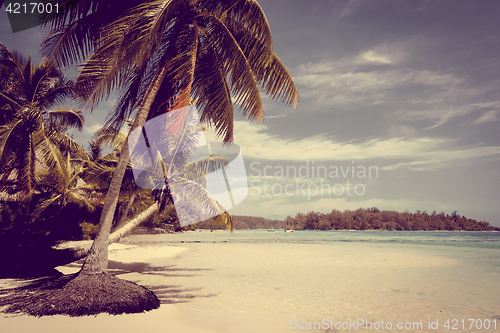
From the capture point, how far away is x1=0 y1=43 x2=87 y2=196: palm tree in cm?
1115

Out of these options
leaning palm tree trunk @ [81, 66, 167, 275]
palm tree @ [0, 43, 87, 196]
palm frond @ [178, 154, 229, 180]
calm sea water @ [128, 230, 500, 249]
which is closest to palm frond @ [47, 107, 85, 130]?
palm tree @ [0, 43, 87, 196]

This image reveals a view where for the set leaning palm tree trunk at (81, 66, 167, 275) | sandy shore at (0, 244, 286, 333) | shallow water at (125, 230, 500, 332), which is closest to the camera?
sandy shore at (0, 244, 286, 333)

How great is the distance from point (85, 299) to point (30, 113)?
9.17 meters

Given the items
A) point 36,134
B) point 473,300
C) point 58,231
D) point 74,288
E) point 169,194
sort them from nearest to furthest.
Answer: point 74,288
point 473,300
point 169,194
point 36,134
point 58,231

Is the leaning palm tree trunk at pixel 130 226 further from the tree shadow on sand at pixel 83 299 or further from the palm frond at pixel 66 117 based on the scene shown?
the palm frond at pixel 66 117

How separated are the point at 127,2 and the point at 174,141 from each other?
436 cm

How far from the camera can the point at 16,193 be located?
620 inches

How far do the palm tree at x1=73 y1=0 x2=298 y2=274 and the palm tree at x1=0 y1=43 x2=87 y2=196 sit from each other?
6.12 m

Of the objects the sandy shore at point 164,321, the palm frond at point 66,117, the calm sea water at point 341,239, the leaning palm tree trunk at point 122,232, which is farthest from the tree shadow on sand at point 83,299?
the calm sea water at point 341,239

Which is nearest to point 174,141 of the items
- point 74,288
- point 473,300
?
point 74,288

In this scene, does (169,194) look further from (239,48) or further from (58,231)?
(58,231)

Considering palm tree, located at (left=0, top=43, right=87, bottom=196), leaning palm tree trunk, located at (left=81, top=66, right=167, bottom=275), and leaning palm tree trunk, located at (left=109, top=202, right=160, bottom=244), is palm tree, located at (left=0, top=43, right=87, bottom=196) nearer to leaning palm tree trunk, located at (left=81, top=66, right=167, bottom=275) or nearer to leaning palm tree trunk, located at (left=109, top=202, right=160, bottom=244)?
leaning palm tree trunk, located at (left=109, top=202, right=160, bottom=244)

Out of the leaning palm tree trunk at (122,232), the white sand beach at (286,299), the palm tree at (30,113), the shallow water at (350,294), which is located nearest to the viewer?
the white sand beach at (286,299)

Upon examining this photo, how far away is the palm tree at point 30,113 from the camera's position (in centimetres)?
1115
